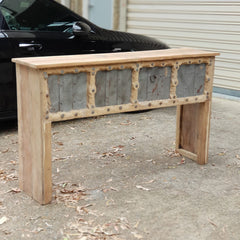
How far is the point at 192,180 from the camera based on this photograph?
13.8ft

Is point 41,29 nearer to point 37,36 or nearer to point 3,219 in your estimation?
point 37,36

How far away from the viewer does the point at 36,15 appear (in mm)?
5641

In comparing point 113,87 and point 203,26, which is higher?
point 203,26

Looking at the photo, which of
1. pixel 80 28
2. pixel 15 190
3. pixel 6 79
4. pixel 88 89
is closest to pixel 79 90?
pixel 88 89

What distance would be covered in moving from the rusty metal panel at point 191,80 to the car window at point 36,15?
2.26 meters

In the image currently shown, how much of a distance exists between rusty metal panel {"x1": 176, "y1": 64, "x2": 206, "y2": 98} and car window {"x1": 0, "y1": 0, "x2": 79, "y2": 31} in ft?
7.42

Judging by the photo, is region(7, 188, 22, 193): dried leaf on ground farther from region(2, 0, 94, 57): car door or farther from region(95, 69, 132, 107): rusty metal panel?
region(2, 0, 94, 57): car door

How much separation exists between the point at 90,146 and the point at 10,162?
1006 mm

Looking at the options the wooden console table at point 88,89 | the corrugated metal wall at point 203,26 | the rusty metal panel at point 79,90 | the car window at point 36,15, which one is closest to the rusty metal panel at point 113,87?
the wooden console table at point 88,89

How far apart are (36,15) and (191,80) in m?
2.48

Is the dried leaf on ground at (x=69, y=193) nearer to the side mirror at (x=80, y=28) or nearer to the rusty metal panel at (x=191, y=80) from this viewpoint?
the rusty metal panel at (x=191, y=80)

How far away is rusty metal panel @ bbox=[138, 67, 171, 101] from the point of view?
3976 millimetres

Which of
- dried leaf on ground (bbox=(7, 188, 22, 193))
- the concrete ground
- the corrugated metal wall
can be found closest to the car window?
the concrete ground

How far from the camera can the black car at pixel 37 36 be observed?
17.3 ft
